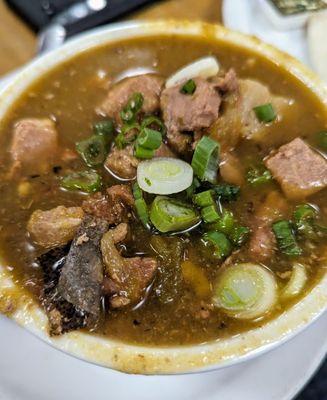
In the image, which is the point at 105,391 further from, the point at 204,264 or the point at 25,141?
the point at 25,141

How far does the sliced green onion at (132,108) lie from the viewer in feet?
6.31

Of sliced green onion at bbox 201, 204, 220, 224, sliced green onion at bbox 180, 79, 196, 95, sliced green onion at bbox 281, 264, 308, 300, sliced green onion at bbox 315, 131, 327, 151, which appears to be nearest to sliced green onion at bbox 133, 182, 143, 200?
sliced green onion at bbox 201, 204, 220, 224

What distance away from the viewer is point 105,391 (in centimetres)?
170

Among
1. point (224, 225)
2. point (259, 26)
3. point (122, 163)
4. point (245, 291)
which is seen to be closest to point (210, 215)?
point (224, 225)

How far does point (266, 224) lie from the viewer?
1.73 m

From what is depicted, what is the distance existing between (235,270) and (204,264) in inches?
3.9

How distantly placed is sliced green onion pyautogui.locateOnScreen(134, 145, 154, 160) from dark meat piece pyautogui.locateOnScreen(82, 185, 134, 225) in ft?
0.39

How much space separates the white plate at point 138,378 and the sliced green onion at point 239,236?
391mm

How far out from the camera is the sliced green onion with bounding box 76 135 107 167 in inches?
75.1

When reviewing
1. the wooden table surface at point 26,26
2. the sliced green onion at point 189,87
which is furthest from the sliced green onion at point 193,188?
the wooden table surface at point 26,26

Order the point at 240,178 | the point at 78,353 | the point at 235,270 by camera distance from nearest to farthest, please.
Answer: the point at 78,353
the point at 235,270
the point at 240,178

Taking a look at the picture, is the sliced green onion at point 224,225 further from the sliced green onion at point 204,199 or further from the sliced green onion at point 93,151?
the sliced green onion at point 93,151

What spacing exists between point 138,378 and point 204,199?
0.62 meters

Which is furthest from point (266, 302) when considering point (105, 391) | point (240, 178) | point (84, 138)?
point (84, 138)
